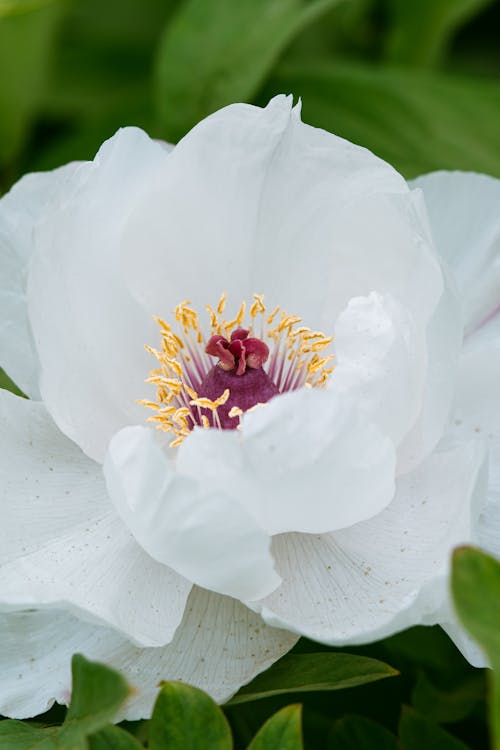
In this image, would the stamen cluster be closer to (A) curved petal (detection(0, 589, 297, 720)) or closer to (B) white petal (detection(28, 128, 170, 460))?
(B) white petal (detection(28, 128, 170, 460))

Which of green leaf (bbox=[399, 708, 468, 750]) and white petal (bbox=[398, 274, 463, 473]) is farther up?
white petal (bbox=[398, 274, 463, 473])

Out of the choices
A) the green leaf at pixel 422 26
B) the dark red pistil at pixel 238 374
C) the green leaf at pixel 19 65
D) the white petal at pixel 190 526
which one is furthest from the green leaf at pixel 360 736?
the green leaf at pixel 422 26

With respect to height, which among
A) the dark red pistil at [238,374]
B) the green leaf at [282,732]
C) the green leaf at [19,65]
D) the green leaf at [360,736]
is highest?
the green leaf at [19,65]

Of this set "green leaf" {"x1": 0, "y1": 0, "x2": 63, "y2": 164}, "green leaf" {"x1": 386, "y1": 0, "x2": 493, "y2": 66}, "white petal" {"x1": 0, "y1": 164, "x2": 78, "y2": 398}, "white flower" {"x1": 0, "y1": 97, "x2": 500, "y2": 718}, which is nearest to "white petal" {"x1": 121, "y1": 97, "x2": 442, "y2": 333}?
"white flower" {"x1": 0, "y1": 97, "x2": 500, "y2": 718}

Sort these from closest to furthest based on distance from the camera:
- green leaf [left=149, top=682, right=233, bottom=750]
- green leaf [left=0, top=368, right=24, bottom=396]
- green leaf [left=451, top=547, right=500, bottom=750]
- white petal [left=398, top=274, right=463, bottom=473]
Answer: green leaf [left=451, top=547, right=500, bottom=750] → green leaf [left=149, top=682, right=233, bottom=750] → white petal [left=398, top=274, right=463, bottom=473] → green leaf [left=0, top=368, right=24, bottom=396]

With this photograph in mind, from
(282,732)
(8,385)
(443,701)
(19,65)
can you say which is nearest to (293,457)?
(282,732)

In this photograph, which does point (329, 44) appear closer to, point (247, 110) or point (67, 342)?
point (247, 110)

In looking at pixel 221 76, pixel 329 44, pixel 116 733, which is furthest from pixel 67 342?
pixel 329 44

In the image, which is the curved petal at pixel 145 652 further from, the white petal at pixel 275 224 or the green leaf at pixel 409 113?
the green leaf at pixel 409 113

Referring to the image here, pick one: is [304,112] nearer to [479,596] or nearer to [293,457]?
[293,457]
